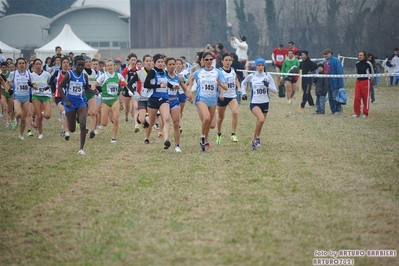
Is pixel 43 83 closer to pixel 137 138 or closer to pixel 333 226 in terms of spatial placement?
pixel 137 138

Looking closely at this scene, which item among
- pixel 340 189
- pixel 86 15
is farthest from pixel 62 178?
pixel 86 15

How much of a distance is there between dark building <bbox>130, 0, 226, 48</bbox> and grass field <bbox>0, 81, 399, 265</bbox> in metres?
44.9

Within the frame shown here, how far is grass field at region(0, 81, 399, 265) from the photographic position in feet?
21.4

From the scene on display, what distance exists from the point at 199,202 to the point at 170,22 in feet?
180

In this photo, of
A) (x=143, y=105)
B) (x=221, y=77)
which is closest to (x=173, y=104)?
(x=221, y=77)

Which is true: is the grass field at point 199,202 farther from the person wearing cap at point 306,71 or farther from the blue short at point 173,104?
the person wearing cap at point 306,71

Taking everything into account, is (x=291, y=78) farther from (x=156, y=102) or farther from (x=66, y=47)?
(x=66, y=47)

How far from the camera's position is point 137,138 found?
17.1m

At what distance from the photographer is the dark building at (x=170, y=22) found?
196 ft

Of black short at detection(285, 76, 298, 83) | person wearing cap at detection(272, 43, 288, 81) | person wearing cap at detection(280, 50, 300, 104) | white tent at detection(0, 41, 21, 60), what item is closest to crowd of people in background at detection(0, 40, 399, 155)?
black short at detection(285, 76, 298, 83)

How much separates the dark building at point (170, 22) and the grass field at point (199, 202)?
44896 mm

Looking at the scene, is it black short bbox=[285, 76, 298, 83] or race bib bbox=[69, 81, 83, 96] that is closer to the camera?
race bib bbox=[69, 81, 83, 96]

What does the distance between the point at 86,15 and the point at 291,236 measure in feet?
216

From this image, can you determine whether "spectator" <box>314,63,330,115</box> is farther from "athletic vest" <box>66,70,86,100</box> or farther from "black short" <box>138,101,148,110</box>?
"athletic vest" <box>66,70,86,100</box>
